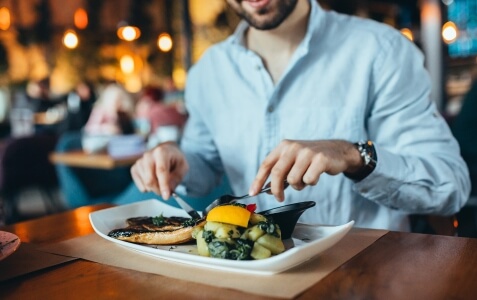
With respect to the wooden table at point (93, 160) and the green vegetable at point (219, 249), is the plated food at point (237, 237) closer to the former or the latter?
the green vegetable at point (219, 249)

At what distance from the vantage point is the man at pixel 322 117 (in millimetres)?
1298

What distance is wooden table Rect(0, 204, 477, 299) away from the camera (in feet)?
2.33

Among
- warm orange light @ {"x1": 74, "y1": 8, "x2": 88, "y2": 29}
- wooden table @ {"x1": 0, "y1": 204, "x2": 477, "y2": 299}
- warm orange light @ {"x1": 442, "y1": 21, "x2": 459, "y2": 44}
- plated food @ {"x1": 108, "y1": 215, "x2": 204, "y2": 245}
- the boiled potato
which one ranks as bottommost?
wooden table @ {"x1": 0, "y1": 204, "x2": 477, "y2": 299}

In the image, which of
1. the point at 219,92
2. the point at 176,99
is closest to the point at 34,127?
the point at 176,99

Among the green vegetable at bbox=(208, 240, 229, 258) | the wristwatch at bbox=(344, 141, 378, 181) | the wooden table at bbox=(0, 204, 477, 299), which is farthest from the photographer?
the wristwatch at bbox=(344, 141, 378, 181)

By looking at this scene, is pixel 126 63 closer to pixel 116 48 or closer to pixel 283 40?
pixel 116 48

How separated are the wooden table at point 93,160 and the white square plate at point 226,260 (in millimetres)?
2013

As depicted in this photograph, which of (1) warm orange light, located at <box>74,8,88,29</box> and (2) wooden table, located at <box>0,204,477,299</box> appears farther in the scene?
(1) warm orange light, located at <box>74,8,88,29</box>

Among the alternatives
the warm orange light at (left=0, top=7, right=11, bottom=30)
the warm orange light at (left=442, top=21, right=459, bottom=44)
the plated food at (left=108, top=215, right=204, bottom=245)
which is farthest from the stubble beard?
the warm orange light at (left=0, top=7, right=11, bottom=30)

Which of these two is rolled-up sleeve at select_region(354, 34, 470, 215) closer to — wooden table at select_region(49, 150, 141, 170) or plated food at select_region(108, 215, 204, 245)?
plated food at select_region(108, 215, 204, 245)

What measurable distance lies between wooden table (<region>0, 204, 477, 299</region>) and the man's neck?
806 millimetres

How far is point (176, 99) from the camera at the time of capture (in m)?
9.14

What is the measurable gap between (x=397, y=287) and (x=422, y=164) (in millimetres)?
637

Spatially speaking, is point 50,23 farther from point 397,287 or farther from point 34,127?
point 397,287
